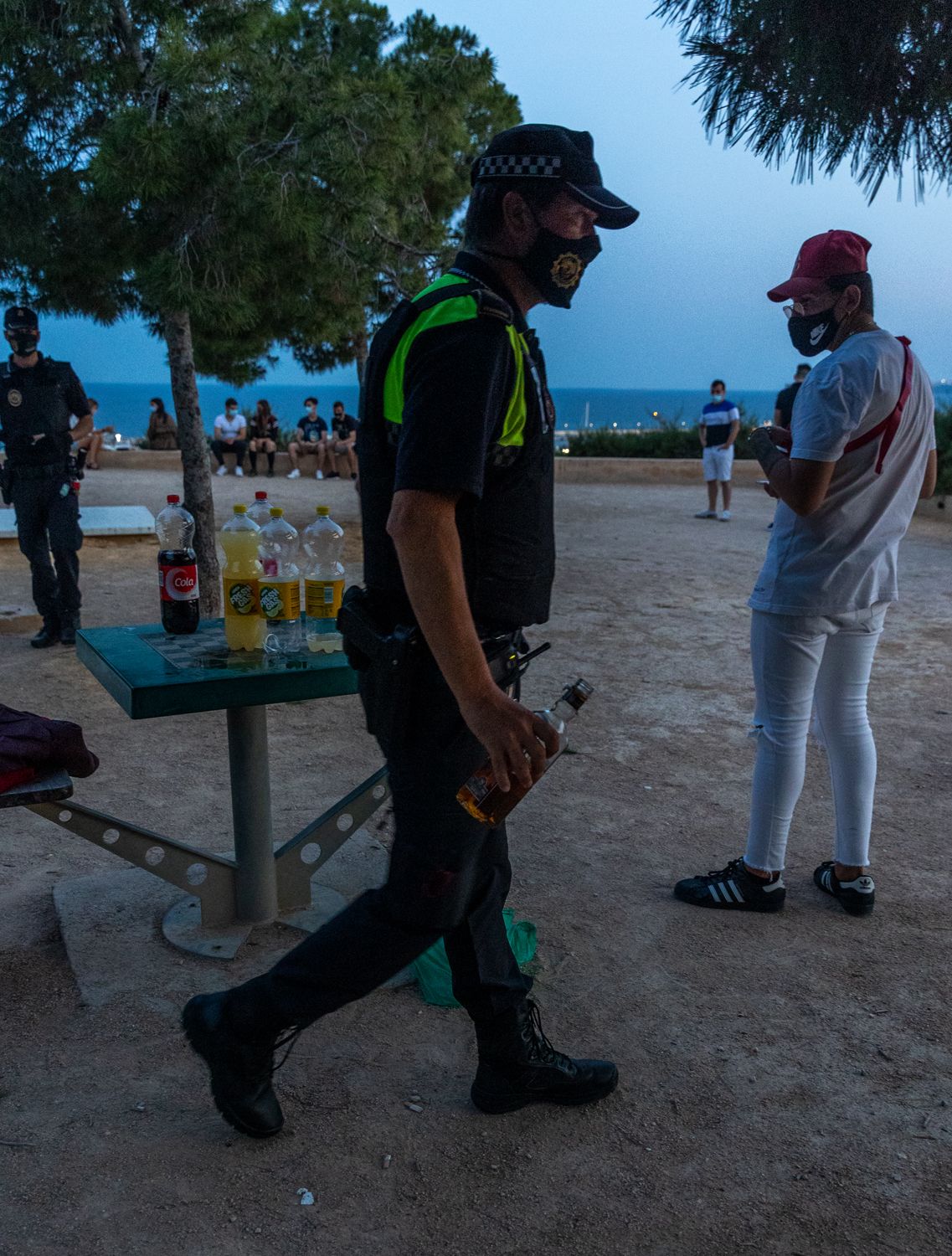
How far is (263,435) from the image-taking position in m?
19.7

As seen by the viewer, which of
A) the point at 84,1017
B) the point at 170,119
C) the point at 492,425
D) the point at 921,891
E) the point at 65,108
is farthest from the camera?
the point at 65,108

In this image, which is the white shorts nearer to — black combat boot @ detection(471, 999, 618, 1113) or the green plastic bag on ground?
the green plastic bag on ground

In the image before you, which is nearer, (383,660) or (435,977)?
(383,660)

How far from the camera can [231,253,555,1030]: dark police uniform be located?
1876 millimetres

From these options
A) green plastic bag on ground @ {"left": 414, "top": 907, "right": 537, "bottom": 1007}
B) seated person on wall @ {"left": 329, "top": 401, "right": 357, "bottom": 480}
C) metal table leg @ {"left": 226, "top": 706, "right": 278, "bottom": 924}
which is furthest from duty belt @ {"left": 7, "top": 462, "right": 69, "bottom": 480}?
seated person on wall @ {"left": 329, "top": 401, "right": 357, "bottom": 480}

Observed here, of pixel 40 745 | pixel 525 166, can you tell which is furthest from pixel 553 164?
pixel 40 745

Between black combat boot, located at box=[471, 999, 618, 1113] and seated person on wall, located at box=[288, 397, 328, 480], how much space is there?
16.5 meters

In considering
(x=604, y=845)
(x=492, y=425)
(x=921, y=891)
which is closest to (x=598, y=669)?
(x=604, y=845)

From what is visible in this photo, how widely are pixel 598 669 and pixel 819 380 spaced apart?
3688 mm

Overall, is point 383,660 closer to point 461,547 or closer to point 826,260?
point 461,547

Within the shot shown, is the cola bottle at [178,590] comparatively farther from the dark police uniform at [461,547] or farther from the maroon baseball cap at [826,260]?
the maroon baseball cap at [826,260]

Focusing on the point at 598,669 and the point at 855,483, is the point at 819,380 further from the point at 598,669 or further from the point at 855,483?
the point at 598,669

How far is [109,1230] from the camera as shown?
2129 mm

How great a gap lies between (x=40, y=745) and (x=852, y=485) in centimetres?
241
